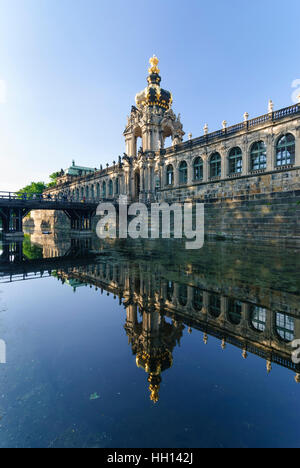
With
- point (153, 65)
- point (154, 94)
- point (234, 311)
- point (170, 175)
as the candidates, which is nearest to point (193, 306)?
point (234, 311)

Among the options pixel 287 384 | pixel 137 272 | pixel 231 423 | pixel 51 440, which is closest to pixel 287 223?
pixel 137 272

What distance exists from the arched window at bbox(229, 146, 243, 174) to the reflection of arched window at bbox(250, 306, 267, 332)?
22300 mm

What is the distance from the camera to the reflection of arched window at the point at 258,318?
4.93 m

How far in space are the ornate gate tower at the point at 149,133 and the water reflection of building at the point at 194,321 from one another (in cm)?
2937

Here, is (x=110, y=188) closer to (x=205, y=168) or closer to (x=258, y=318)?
(x=205, y=168)

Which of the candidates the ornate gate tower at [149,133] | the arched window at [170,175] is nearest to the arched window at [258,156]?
Result: the arched window at [170,175]

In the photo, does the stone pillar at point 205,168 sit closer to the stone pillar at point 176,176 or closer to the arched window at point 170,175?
the stone pillar at point 176,176

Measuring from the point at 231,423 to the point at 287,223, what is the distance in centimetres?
2053

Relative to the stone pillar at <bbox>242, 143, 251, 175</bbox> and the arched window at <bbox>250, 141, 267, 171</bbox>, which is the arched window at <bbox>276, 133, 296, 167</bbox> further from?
the stone pillar at <bbox>242, 143, 251, 175</bbox>

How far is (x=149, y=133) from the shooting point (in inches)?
1483

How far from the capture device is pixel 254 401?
292cm

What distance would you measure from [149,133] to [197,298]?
36230 millimetres
